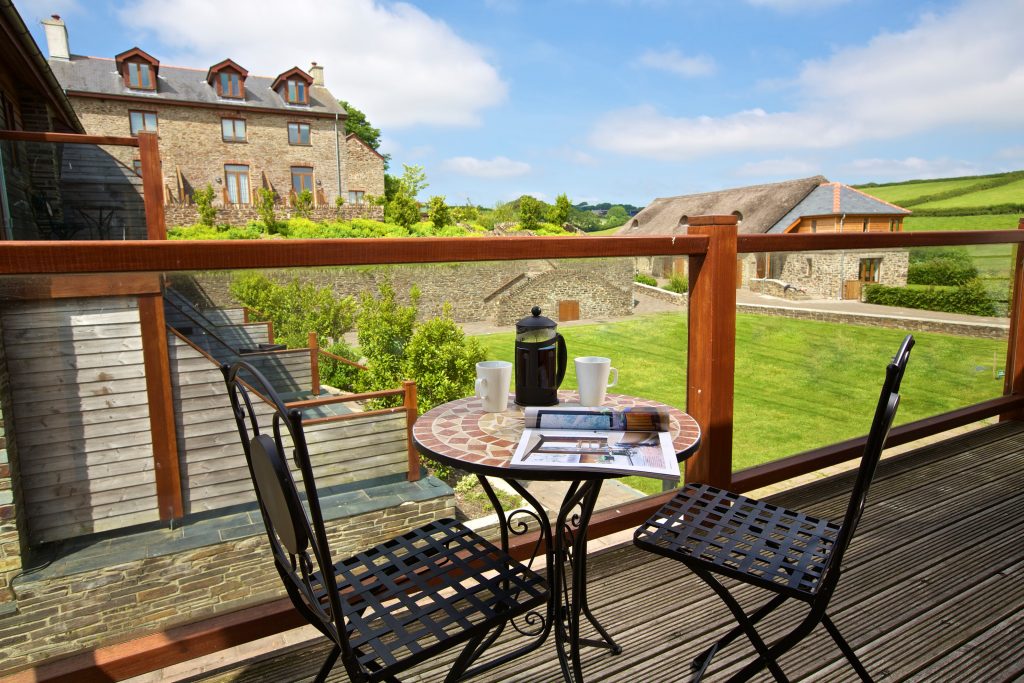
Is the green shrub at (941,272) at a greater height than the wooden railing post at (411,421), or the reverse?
the green shrub at (941,272)

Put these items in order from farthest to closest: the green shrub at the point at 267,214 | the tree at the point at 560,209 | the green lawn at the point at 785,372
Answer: the tree at the point at 560,209
the green shrub at the point at 267,214
the green lawn at the point at 785,372

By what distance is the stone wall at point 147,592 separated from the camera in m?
1.47

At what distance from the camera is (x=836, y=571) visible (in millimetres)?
1194

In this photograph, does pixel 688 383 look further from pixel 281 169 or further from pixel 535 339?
pixel 281 169

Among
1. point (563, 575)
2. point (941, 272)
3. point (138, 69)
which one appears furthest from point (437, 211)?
point (563, 575)

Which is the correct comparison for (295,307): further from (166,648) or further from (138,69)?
(138,69)

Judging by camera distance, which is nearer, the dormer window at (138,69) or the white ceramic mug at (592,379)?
the white ceramic mug at (592,379)

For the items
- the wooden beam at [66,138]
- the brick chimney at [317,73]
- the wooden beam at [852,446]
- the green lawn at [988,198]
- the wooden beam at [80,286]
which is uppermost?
the brick chimney at [317,73]

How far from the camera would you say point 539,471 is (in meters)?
1.24

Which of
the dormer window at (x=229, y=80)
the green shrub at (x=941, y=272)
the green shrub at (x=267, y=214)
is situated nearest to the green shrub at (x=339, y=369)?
the green shrub at (x=941, y=272)

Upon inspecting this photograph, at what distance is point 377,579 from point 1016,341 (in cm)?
382

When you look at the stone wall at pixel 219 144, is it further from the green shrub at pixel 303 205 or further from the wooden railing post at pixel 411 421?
the wooden railing post at pixel 411 421

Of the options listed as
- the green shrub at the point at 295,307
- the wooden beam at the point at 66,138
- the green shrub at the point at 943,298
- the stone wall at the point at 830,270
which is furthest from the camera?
the wooden beam at the point at 66,138

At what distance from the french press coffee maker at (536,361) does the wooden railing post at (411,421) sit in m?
0.31
